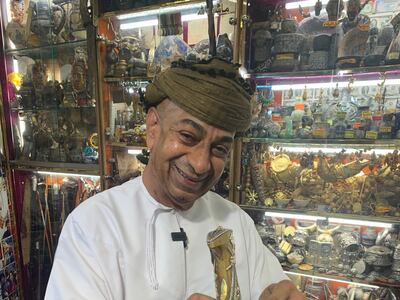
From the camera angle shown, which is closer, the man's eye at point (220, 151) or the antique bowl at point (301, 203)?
the man's eye at point (220, 151)

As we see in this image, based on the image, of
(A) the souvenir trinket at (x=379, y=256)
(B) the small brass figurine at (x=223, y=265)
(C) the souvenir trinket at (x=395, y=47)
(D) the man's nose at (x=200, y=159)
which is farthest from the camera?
(A) the souvenir trinket at (x=379, y=256)

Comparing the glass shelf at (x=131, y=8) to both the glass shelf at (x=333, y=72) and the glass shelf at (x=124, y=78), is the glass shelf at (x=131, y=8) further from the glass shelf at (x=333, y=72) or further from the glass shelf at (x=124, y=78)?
the glass shelf at (x=333, y=72)

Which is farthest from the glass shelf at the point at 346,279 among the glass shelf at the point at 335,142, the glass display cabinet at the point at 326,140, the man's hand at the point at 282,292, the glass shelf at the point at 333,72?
the glass shelf at the point at 333,72

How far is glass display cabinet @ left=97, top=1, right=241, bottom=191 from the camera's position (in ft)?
6.49

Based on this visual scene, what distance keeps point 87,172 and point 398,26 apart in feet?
7.12

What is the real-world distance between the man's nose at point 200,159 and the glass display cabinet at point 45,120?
1.53 meters

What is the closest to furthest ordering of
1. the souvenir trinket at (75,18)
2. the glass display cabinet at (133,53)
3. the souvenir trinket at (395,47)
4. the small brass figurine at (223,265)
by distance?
the small brass figurine at (223,265)
the souvenir trinket at (395,47)
the glass display cabinet at (133,53)
the souvenir trinket at (75,18)

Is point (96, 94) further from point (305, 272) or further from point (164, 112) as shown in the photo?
point (305, 272)

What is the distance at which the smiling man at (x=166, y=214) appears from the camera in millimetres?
848

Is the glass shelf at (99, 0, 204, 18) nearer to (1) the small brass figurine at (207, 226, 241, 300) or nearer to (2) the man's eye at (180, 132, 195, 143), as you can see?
(2) the man's eye at (180, 132, 195, 143)


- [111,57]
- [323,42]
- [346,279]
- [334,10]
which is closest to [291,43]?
[323,42]

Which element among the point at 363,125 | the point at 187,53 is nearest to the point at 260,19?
the point at 187,53

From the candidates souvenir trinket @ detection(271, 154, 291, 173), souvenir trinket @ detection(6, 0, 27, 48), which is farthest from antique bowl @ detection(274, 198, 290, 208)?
souvenir trinket @ detection(6, 0, 27, 48)

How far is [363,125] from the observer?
1.79 m
